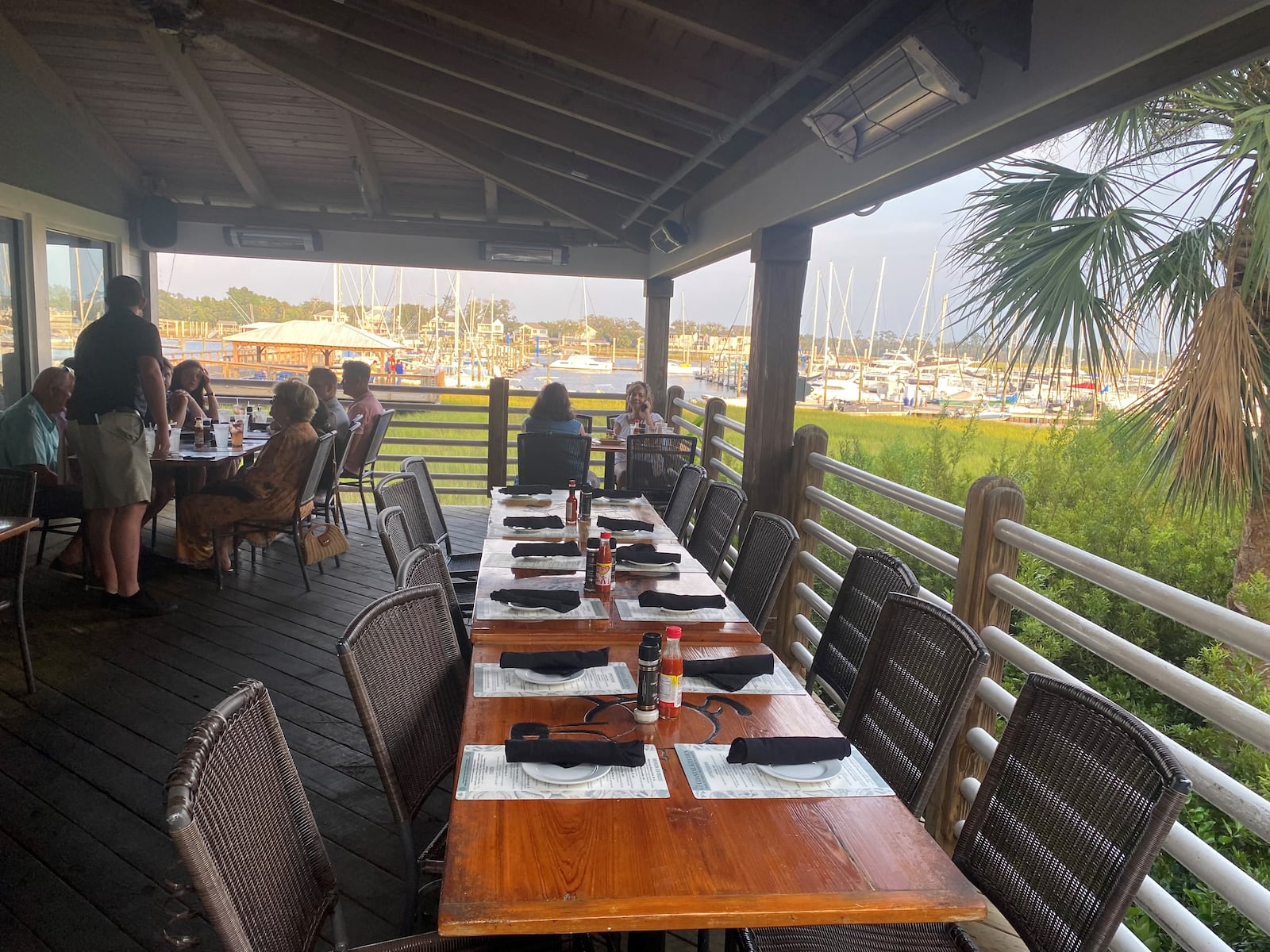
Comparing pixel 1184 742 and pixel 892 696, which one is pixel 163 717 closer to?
pixel 892 696

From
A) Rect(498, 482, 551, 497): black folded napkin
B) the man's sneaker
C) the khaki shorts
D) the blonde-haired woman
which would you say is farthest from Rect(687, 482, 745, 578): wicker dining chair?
the man's sneaker

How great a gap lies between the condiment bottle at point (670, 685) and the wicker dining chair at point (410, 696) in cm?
48

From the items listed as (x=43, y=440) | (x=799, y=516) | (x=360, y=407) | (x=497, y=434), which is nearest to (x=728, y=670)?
(x=799, y=516)

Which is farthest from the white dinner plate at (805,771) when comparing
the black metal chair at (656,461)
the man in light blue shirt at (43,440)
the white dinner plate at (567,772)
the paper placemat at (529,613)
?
the man in light blue shirt at (43,440)

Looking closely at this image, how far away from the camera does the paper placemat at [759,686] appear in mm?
2172

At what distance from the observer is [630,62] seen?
12.5 ft

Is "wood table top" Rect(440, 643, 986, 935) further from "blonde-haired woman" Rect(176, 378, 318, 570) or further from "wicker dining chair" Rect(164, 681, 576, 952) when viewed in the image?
"blonde-haired woman" Rect(176, 378, 318, 570)

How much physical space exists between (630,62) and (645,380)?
4807 mm

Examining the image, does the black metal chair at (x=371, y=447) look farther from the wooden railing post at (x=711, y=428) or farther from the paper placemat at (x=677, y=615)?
the paper placemat at (x=677, y=615)

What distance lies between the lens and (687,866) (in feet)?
4.66

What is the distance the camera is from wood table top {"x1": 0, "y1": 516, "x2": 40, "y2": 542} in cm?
324


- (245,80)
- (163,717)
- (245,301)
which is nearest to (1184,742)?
(163,717)

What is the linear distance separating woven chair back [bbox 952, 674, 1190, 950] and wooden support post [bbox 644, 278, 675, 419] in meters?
6.69

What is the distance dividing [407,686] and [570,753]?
1.94 feet
